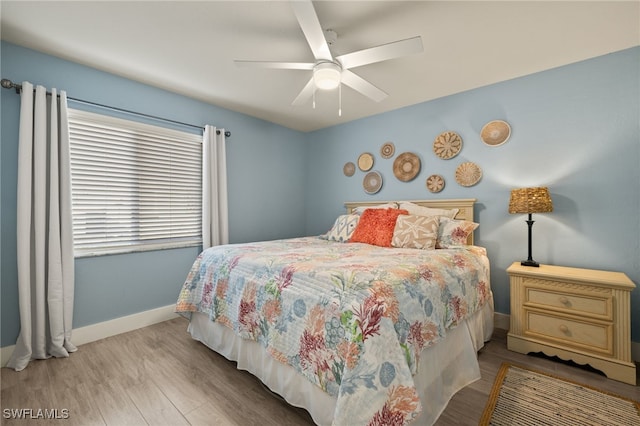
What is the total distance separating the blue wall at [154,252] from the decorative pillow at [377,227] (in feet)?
5.27

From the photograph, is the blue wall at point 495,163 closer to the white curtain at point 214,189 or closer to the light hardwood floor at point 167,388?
the white curtain at point 214,189

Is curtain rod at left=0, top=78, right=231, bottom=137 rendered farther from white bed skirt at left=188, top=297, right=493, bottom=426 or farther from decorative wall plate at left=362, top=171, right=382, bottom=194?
white bed skirt at left=188, top=297, right=493, bottom=426

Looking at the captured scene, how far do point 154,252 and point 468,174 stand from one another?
349cm

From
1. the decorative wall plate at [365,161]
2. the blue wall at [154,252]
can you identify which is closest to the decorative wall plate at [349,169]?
the decorative wall plate at [365,161]

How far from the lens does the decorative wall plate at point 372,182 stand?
12.0 ft

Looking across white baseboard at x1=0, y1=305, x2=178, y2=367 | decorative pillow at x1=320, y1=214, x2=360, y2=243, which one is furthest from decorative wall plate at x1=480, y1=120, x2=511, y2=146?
white baseboard at x1=0, y1=305, x2=178, y2=367

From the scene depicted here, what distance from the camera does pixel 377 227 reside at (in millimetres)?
2760

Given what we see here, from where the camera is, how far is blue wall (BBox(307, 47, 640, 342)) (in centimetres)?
219

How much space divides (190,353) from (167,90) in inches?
105

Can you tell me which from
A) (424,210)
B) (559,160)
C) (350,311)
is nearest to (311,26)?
(350,311)

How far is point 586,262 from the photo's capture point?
2.33 metres

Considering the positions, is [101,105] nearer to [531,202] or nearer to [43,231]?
[43,231]

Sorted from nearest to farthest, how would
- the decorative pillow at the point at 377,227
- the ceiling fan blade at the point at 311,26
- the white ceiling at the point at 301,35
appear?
the ceiling fan blade at the point at 311,26
the white ceiling at the point at 301,35
the decorative pillow at the point at 377,227

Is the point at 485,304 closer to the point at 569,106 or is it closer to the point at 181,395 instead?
the point at 569,106
